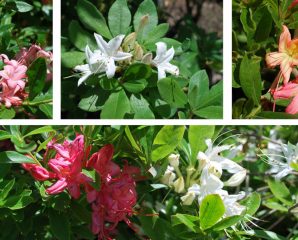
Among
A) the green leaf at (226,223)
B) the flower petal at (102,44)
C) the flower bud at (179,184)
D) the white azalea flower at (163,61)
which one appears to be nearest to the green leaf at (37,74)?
the flower petal at (102,44)

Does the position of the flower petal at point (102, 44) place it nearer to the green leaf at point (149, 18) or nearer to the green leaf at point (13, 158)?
the green leaf at point (149, 18)

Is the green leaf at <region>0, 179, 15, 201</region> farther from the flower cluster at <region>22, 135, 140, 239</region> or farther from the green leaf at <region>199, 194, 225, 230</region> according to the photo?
the green leaf at <region>199, 194, 225, 230</region>

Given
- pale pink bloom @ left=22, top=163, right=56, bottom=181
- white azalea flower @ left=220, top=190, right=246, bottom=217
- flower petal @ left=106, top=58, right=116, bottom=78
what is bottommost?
white azalea flower @ left=220, top=190, right=246, bottom=217

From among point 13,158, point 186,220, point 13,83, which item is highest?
point 13,83

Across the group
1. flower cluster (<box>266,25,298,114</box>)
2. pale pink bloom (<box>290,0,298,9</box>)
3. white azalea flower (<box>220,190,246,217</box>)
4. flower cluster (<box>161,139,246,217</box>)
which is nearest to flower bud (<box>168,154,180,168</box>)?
flower cluster (<box>161,139,246,217</box>)

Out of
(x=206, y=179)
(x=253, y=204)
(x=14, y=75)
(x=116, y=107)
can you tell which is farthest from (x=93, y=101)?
(x=253, y=204)

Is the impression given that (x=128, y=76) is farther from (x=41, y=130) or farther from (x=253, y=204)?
(x=253, y=204)
